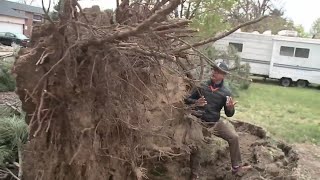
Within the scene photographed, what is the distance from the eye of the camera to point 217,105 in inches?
239

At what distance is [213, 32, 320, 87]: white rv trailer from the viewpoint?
2312cm

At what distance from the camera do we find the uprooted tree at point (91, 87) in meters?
3.63

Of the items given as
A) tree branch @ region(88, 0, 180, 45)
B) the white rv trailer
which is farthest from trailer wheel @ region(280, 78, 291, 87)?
tree branch @ region(88, 0, 180, 45)

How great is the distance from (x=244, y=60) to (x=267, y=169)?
59.2 feet

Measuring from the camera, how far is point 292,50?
23.5 meters

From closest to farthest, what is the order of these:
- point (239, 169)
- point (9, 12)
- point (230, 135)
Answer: point (230, 135) < point (239, 169) < point (9, 12)

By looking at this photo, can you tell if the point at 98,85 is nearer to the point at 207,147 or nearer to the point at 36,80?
the point at 36,80

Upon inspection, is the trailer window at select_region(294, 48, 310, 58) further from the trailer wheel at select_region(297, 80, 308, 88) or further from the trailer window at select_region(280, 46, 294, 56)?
the trailer wheel at select_region(297, 80, 308, 88)

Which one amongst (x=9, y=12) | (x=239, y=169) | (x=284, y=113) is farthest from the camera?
(x=9, y=12)

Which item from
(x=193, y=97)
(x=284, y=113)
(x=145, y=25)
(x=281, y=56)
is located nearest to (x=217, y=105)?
(x=193, y=97)

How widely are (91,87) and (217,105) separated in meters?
2.70

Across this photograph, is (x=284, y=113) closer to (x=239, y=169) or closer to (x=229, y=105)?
(x=239, y=169)

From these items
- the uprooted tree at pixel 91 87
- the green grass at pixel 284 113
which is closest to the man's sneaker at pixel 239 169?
the uprooted tree at pixel 91 87

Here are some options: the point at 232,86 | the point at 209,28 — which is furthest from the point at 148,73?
the point at 232,86
